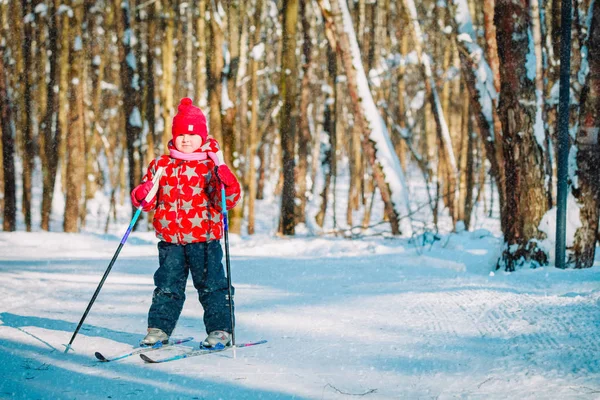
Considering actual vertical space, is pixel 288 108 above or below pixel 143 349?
above

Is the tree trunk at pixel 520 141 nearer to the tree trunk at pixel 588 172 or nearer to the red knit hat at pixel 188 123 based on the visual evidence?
the tree trunk at pixel 588 172

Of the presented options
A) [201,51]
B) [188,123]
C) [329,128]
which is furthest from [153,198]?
[329,128]

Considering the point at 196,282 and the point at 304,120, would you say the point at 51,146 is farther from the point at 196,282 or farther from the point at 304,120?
the point at 196,282

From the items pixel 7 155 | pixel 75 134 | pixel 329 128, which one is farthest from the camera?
pixel 329 128

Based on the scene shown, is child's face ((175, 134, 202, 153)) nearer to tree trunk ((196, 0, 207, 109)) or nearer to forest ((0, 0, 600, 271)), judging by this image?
forest ((0, 0, 600, 271))

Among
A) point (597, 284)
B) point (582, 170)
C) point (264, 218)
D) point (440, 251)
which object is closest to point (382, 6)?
point (264, 218)

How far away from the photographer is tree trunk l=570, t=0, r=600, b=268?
723 centimetres

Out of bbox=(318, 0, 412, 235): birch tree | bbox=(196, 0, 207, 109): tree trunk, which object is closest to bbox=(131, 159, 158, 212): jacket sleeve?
bbox=(318, 0, 412, 235): birch tree

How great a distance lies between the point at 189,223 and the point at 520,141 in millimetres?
4171

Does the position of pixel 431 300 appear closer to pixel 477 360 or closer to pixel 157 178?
pixel 477 360

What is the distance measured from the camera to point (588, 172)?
7.37 m

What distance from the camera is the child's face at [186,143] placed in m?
4.52

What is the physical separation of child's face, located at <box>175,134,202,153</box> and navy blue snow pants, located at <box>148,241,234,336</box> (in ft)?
2.07

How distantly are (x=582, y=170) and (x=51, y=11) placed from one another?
1539cm
